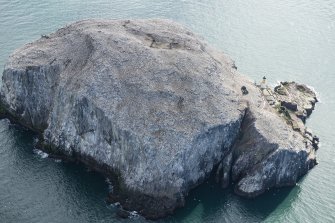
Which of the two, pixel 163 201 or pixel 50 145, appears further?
pixel 50 145

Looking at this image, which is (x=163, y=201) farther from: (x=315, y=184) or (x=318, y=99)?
(x=318, y=99)

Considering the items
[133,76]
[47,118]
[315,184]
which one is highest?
[133,76]

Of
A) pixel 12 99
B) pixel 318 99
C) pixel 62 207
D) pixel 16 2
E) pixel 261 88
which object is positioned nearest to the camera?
pixel 62 207

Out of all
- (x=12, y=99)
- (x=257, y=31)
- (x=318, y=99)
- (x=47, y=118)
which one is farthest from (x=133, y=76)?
(x=257, y=31)

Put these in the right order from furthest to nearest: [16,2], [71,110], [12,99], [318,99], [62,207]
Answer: [16,2]
[318,99]
[12,99]
[71,110]
[62,207]

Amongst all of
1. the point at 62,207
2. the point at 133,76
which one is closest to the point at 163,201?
the point at 62,207

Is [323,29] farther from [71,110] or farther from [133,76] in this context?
[71,110]

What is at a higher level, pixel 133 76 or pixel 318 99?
pixel 133 76
